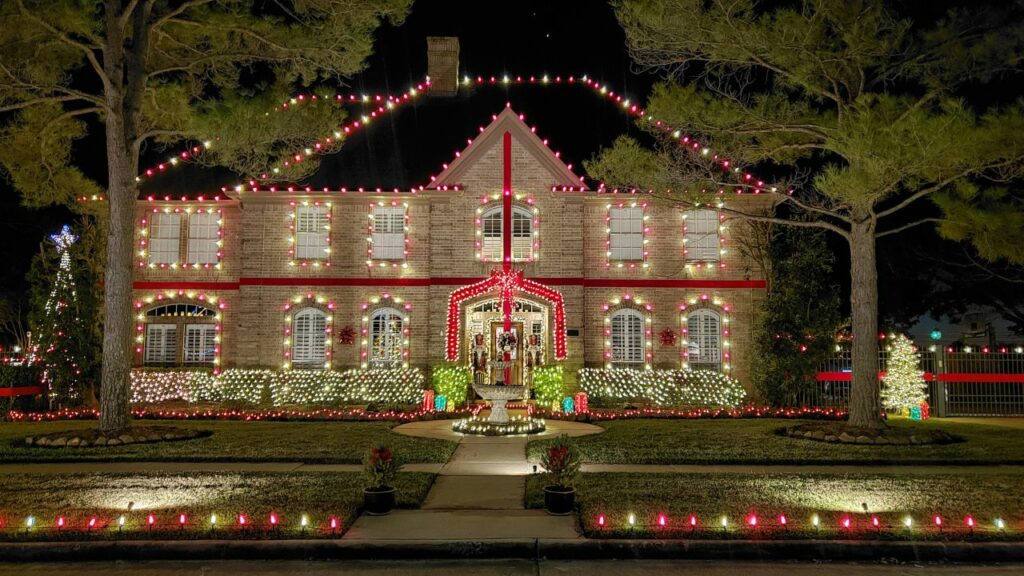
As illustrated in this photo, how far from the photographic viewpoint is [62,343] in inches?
705

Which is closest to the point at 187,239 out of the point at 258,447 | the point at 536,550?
the point at 258,447

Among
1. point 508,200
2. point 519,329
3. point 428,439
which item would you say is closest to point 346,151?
point 508,200

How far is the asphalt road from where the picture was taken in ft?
20.0

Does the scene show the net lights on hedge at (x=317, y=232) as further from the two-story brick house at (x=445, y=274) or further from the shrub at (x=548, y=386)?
the shrub at (x=548, y=386)

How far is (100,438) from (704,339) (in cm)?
1553

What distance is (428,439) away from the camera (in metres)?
12.9

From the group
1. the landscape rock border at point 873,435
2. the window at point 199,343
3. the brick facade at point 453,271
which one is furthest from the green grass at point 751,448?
the window at point 199,343

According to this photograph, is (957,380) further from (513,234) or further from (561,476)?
(561,476)

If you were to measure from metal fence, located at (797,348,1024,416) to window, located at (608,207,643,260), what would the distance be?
616 cm

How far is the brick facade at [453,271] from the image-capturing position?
20.1m

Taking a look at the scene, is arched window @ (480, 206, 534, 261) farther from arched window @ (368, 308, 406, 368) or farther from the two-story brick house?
arched window @ (368, 308, 406, 368)

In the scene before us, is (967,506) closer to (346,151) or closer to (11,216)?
(346,151)

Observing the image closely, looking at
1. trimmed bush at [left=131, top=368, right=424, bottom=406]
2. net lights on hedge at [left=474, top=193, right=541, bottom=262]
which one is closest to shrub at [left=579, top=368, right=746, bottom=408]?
net lights on hedge at [left=474, top=193, right=541, bottom=262]

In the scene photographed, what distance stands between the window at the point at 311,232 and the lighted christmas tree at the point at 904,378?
51.8ft
